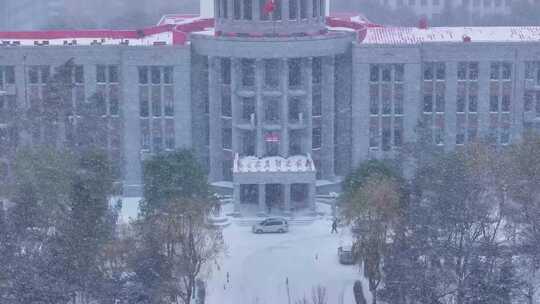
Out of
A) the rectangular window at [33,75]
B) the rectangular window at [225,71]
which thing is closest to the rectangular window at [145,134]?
the rectangular window at [225,71]

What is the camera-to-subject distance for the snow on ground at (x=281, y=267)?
90.9 feet

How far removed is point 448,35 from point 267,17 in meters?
7.72

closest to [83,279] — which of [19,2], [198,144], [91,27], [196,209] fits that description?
[196,209]

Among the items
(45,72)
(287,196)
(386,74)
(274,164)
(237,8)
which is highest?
(237,8)

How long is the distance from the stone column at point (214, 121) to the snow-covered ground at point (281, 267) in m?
3.73

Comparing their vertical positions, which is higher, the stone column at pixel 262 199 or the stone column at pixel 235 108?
the stone column at pixel 235 108

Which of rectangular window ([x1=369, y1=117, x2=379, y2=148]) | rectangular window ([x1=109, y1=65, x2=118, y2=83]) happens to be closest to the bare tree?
rectangular window ([x1=109, y1=65, x2=118, y2=83])

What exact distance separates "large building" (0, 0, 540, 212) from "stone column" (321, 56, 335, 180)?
0.04m

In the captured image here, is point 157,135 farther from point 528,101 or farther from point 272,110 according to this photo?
point 528,101

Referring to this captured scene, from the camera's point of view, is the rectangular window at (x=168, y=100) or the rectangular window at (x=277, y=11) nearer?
the rectangular window at (x=277, y=11)

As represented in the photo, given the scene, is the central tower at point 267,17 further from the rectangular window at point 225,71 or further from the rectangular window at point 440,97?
the rectangular window at point 440,97

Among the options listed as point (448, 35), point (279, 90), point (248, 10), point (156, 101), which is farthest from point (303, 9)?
point (156, 101)

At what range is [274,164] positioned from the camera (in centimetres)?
3619

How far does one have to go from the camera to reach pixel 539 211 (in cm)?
2495
